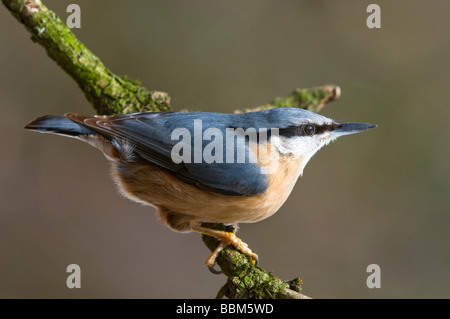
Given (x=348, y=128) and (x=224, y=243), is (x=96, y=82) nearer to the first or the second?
(x=224, y=243)

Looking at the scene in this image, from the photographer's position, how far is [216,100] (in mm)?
5387

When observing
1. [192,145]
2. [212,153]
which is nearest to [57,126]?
[192,145]

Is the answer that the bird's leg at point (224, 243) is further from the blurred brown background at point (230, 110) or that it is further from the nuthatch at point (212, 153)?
the blurred brown background at point (230, 110)

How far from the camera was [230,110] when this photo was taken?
537 centimetres

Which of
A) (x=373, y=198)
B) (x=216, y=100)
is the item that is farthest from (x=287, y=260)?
(x=216, y=100)

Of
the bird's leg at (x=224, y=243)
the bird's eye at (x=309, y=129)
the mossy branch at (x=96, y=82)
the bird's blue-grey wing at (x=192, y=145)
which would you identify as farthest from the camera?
the mossy branch at (x=96, y=82)

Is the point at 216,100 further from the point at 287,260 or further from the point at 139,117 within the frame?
the point at 139,117

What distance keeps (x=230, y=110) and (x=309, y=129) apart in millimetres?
2545

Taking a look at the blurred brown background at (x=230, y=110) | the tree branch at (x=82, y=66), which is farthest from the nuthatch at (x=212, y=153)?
the blurred brown background at (x=230, y=110)

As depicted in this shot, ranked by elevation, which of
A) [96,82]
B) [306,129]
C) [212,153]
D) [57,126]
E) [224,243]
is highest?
[96,82]

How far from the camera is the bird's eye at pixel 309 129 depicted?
2.88m

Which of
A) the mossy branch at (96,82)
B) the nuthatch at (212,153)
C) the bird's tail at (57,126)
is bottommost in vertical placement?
the nuthatch at (212,153)
